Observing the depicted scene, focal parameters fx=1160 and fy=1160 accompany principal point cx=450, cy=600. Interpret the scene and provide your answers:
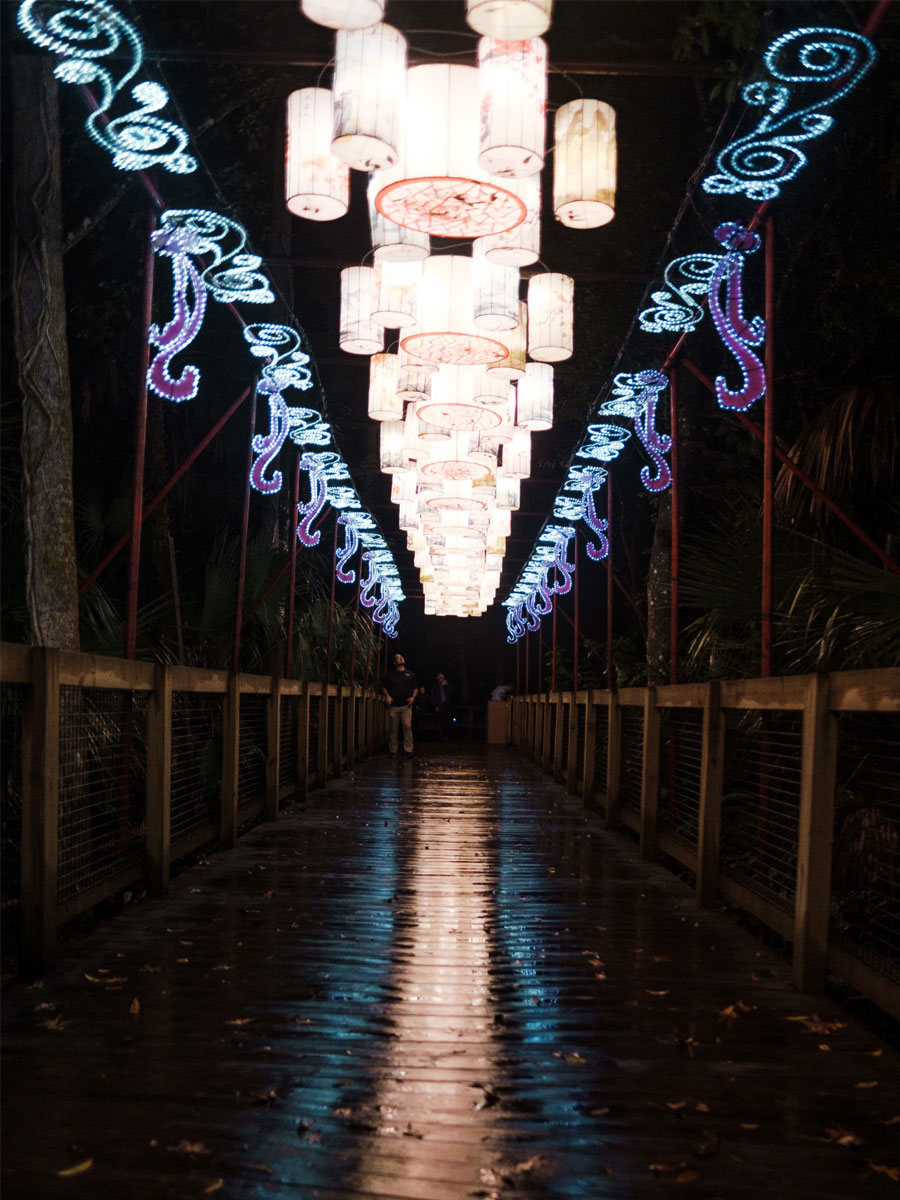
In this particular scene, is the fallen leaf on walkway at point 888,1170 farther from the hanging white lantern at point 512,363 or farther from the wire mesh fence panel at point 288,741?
the wire mesh fence panel at point 288,741

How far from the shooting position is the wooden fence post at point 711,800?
17.7 feet

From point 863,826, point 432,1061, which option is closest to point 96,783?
point 432,1061

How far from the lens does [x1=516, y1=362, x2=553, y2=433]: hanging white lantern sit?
7.78 m

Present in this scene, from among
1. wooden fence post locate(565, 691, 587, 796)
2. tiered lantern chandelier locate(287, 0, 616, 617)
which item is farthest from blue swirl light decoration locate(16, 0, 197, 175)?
wooden fence post locate(565, 691, 587, 796)

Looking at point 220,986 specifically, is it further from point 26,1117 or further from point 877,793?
point 877,793

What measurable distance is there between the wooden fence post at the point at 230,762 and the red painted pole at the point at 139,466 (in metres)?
1.43

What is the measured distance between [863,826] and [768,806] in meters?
0.70

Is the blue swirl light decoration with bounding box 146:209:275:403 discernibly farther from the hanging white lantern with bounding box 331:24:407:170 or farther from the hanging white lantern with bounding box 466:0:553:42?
the hanging white lantern with bounding box 466:0:553:42

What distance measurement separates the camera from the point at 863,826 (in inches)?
172

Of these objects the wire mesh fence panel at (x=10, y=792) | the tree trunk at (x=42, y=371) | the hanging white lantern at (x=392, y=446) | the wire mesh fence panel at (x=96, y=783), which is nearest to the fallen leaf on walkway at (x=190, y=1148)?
the wire mesh fence panel at (x=96, y=783)

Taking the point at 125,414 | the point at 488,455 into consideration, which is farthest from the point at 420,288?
the point at 125,414

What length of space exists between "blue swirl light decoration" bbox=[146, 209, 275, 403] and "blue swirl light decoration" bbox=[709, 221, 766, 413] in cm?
253

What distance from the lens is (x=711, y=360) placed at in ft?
42.1

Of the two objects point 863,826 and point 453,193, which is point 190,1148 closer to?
point 863,826
